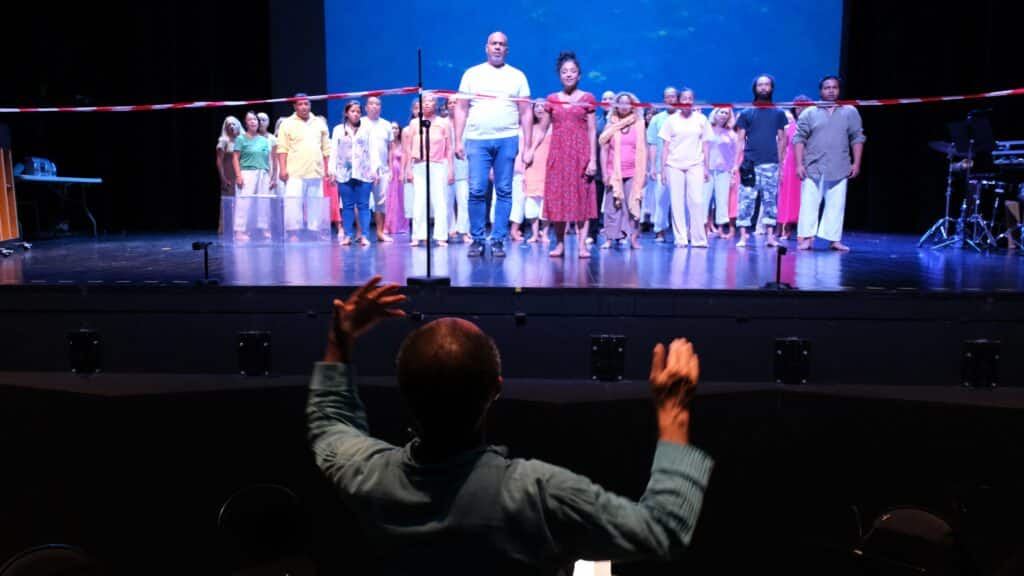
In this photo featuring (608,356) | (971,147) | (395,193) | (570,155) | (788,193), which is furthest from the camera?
(395,193)

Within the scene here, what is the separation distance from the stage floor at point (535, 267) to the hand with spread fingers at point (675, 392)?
3.13m

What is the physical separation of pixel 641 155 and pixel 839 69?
6401 mm

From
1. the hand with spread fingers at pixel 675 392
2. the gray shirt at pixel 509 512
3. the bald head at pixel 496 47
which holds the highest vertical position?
the bald head at pixel 496 47

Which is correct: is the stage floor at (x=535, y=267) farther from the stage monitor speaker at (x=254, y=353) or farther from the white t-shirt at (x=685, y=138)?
the white t-shirt at (x=685, y=138)

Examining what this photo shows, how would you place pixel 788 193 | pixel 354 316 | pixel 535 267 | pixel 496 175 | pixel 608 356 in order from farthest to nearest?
pixel 788 193
pixel 496 175
pixel 535 267
pixel 608 356
pixel 354 316

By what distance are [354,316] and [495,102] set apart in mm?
5454

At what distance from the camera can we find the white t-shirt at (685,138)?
8.38m

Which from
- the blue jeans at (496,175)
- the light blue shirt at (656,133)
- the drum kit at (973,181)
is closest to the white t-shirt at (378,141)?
the blue jeans at (496,175)

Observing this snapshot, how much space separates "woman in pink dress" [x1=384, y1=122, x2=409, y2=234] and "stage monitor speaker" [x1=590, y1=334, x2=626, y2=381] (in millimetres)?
6434

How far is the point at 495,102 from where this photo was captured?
682 centimetres

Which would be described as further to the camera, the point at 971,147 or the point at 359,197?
the point at 359,197

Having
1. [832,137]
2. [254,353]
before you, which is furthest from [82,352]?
[832,137]

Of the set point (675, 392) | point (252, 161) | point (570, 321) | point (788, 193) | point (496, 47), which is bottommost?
point (570, 321)

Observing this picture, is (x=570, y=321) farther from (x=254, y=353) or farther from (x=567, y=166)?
(x=567, y=166)
